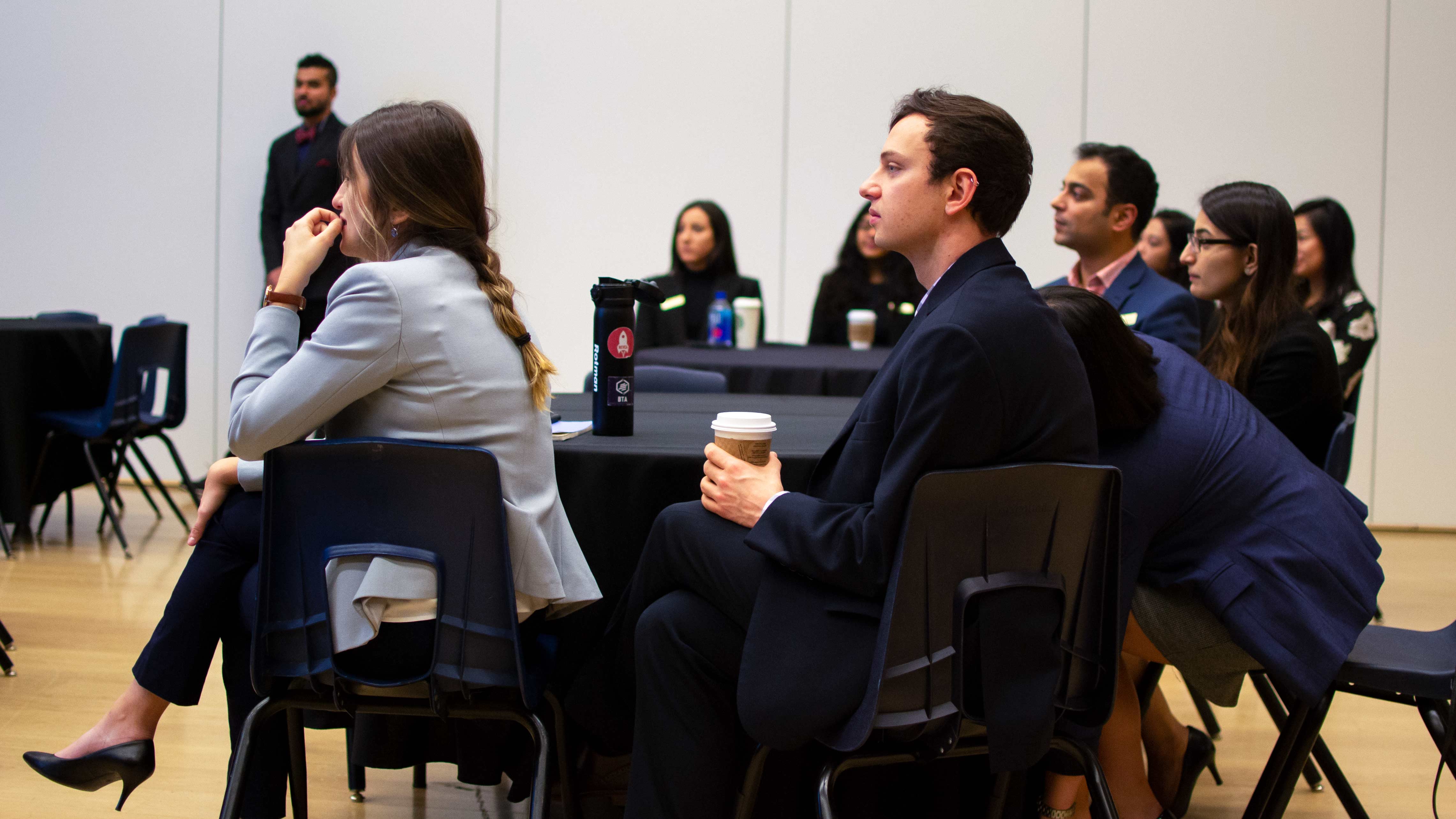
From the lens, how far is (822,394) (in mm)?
3791

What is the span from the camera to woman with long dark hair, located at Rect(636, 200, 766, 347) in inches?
202

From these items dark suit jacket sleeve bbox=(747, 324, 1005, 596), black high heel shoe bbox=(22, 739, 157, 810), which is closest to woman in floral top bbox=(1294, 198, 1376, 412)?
dark suit jacket sleeve bbox=(747, 324, 1005, 596)

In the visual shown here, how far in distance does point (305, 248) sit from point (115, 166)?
526 cm

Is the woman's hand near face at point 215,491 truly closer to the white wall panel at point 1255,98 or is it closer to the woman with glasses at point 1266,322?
the woman with glasses at point 1266,322

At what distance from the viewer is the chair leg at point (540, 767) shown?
58.6 inches

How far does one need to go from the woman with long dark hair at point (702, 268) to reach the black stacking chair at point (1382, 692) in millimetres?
3531

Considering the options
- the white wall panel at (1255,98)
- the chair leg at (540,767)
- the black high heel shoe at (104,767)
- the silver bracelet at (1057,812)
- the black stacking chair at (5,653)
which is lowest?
the black stacking chair at (5,653)

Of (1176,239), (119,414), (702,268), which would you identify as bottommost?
(119,414)

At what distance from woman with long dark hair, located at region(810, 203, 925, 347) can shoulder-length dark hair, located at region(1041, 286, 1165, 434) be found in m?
3.14

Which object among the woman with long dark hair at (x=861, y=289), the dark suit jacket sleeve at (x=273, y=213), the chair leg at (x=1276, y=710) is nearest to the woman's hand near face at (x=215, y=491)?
the chair leg at (x=1276, y=710)

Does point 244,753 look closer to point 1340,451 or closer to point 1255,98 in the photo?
point 1340,451

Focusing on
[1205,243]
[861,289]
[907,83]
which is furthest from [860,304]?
[1205,243]

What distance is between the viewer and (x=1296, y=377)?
2.57 meters

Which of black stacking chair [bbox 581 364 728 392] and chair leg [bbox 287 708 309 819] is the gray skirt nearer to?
chair leg [bbox 287 708 309 819]
